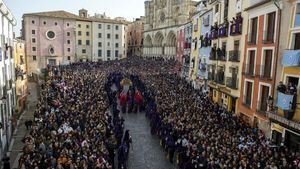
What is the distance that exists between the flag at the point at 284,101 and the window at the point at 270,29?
4.51 m

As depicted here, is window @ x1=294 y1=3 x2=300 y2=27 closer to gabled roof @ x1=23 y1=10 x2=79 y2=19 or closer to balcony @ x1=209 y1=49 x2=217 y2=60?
balcony @ x1=209 y1=49 x2=217 y2=60

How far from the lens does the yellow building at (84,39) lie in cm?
7310

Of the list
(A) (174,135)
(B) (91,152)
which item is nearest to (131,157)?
(A) (174,135)

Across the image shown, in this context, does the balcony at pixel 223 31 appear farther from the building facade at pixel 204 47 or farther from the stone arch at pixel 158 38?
the stone arch at pixel 158 38

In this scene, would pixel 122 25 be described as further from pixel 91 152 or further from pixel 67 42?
pixel 91 152

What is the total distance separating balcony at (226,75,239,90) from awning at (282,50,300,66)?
24.4 feet

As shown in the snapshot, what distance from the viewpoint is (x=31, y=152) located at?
47.2 feet

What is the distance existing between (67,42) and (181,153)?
183 feet

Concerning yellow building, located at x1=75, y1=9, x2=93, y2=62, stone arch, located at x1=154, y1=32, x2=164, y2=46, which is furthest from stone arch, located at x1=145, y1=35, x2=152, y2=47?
yellow building, located at x1=75, y1=9, x2=93, y2=62

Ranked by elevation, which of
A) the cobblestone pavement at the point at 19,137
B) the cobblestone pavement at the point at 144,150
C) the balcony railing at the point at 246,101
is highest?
the balcony railing at the point at 246,101

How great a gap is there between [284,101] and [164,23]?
70.0 m

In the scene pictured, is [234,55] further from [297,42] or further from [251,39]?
[297,42]

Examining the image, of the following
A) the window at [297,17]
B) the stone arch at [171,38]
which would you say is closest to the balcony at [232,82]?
the window at [297,17]

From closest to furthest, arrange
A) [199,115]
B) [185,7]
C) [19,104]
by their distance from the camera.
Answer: [199,115]
[19,104]
[185,7]
